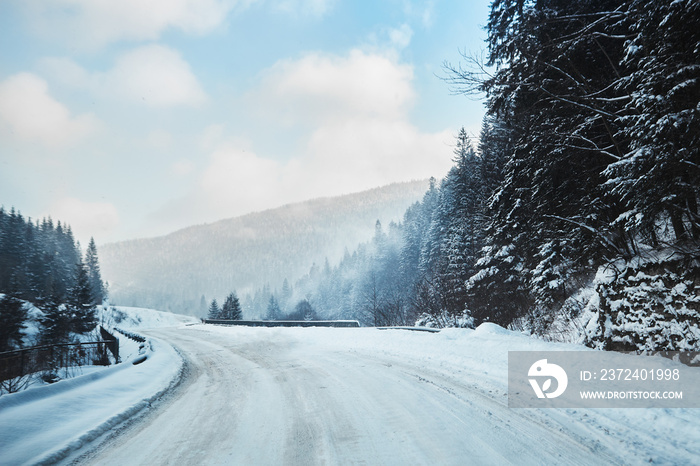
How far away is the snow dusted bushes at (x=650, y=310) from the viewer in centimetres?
568

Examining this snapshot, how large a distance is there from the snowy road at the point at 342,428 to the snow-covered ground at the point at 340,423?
0.8 inches

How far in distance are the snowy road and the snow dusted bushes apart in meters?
3.55

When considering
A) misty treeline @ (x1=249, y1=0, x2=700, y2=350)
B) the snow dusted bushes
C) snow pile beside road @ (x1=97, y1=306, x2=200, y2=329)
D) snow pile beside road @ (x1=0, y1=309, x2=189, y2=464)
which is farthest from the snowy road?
snow pile beside road @ (x1=97, y1=306, x2=200, y2=329)

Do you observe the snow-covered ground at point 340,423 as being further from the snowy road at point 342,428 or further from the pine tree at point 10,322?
the pine tree at point 10,322

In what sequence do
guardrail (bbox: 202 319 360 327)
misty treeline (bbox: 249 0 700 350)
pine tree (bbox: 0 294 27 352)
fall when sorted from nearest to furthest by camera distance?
misty treeline (bbox: 249 0 700 350), pine tree (bbox: 0 294 27 352), guardrail (bbox: 202 319 360 327)

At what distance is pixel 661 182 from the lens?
576cm

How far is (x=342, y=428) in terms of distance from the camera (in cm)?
408

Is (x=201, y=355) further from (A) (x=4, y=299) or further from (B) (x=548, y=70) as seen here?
(A) (x=4, y=299)

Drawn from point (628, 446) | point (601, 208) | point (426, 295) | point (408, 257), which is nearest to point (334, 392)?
point (628, 446)

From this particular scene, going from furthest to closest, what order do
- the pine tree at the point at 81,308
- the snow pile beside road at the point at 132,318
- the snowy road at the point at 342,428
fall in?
the snow pile beside road at the point at 132,318 → the pine tree at the point at 81,308 → the snowy road at the point at 342,428

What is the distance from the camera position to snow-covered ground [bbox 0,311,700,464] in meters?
3.35

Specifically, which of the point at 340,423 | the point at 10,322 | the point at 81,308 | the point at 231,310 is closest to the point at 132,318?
the point at 231,310

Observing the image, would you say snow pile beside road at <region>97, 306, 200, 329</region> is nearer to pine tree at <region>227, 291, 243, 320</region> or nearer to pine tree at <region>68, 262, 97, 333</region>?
pine tree at <region>227, 291, 243, 320</region>

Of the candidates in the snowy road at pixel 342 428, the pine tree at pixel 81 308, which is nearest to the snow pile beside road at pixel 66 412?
→ the snowy road at pixel 342 428
